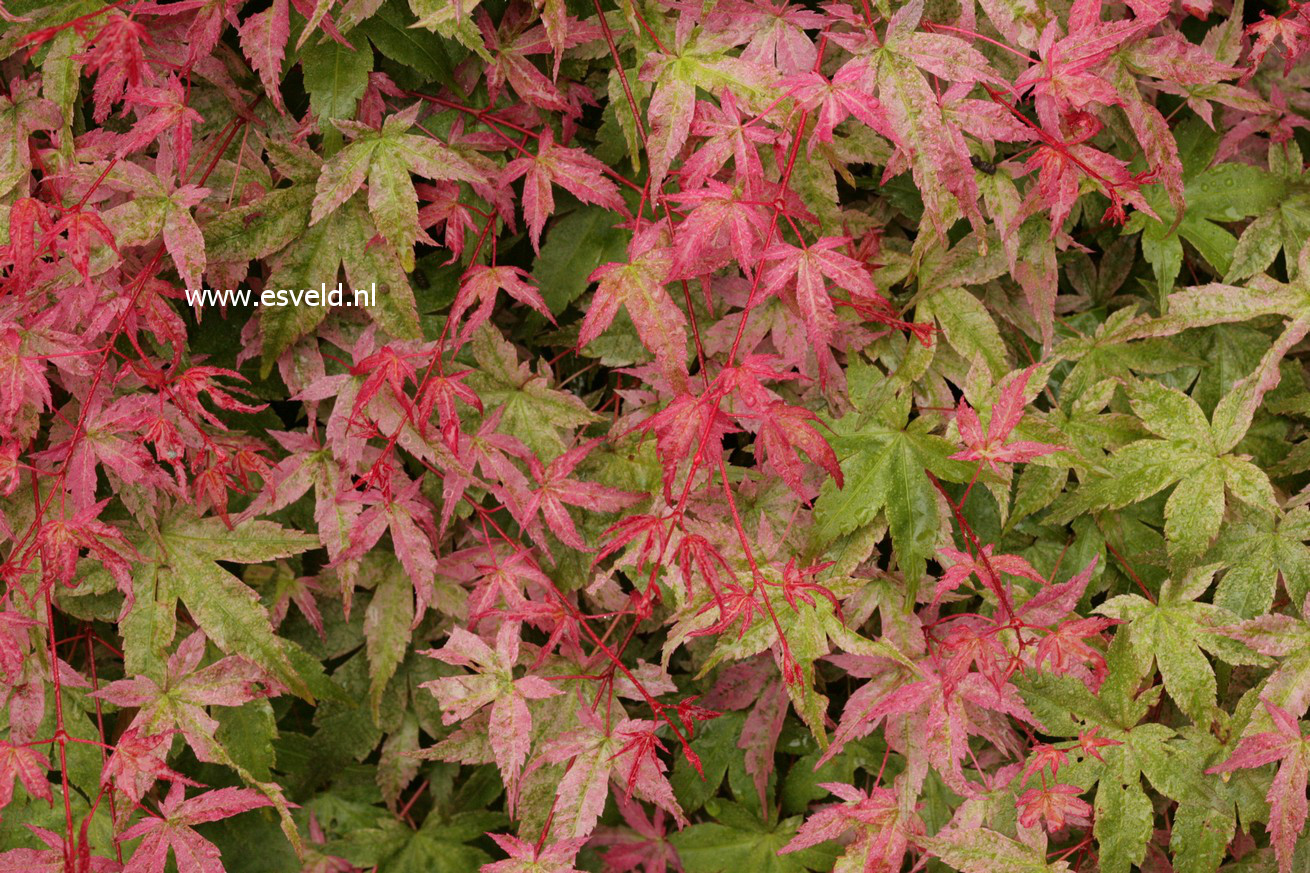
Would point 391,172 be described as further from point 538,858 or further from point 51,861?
point 51,861

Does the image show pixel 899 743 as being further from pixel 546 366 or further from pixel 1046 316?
pixel 546 366

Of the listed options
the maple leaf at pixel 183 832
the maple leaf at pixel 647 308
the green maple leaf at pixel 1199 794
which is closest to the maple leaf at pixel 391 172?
the maple leaf at pixel 647 308

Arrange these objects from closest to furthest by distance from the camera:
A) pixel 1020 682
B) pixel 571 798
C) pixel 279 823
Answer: pixel 571 798 → pixel 1020 682 → pixel 279 823

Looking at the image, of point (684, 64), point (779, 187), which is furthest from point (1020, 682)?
point (684, 64)

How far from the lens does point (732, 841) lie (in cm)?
182

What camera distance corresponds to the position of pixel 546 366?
5.49 ft

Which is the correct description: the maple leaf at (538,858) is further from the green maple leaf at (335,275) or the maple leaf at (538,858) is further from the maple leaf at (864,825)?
the green maple leaf at (335,275)

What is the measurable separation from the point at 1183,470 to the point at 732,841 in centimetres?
98

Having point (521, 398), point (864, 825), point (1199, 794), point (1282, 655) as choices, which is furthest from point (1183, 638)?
point (521, 398)

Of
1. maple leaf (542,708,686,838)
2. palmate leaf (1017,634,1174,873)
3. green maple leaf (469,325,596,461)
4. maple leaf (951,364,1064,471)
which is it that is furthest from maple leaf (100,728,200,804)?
palmate leaf (1017,634,1174,873)

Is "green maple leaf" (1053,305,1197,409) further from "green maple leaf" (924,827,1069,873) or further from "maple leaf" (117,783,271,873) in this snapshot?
"maple leaf" (117,783,271,873)

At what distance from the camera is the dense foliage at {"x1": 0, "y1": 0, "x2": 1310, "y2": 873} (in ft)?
4.54

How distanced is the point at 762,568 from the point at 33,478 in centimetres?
113

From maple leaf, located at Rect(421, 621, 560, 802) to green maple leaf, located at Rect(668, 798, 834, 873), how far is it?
45cm
